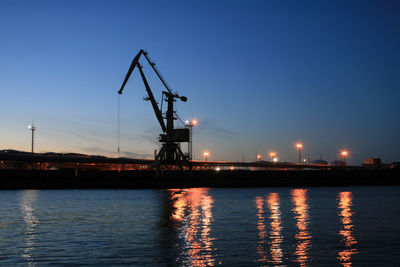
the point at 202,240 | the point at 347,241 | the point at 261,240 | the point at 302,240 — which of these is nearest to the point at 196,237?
the point at 202,240

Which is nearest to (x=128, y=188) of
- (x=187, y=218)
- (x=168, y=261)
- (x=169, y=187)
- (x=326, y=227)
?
(x=169, y=187)

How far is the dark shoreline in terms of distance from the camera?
86.2m

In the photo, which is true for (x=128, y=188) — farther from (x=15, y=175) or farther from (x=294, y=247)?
(x=294, y=247)

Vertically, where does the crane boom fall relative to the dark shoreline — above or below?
above

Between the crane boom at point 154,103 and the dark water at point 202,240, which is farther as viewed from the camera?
the crane boom at point 154,103

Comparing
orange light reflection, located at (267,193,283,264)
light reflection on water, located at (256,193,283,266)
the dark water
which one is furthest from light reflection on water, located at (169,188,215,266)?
orange light reflection, located at (267,193,283,264)

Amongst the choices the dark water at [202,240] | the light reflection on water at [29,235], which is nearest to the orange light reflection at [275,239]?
the dark water at [202,240]

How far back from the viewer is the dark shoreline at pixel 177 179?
283 ft

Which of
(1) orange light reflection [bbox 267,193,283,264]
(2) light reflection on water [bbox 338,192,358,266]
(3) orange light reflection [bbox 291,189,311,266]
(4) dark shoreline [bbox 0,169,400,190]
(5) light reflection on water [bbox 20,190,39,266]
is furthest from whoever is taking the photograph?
(4) dark shoreline [bbox 0,169,400,190]

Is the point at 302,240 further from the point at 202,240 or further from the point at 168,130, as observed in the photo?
the point at 168,130

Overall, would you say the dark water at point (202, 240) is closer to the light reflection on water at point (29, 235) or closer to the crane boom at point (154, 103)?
the light reflection on water at point (29, 235)

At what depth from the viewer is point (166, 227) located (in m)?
25.0

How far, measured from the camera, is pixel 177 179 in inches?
3511

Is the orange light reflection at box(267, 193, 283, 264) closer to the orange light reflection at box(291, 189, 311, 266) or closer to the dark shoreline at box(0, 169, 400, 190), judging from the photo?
the orange light reflection at box(291, 189, 311, 266)
